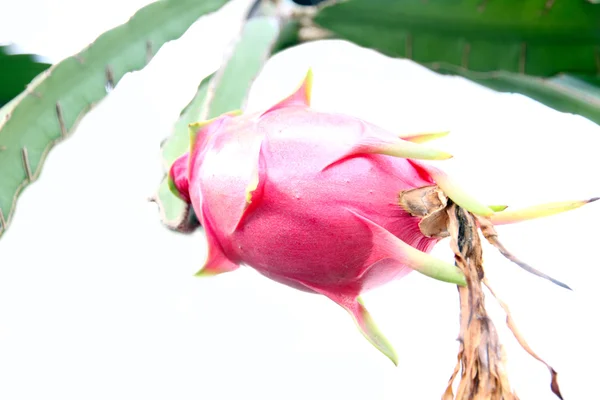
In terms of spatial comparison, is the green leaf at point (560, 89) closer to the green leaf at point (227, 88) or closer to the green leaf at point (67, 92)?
the green leaf at point (227, 88)

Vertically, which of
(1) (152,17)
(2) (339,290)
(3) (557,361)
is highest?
(1) (152,17)

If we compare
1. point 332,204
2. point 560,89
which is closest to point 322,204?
point 332,204

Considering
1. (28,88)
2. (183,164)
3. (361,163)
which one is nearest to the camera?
(361,163)

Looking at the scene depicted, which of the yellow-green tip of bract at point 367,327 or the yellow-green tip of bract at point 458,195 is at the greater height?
the yellow-green tip of bract at point 458,195

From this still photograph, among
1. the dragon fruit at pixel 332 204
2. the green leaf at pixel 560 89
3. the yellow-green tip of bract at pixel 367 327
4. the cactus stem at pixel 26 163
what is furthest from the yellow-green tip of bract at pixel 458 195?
the cactus stem at pixel 26 163

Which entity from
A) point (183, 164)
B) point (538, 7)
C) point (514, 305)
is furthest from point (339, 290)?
point (514, 305)

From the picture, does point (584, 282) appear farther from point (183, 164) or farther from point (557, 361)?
point (183, 164)

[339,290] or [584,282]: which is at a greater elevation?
[339,290]

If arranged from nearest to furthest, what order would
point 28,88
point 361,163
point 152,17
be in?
point 361,163 → point 28,88 → point 152,17
